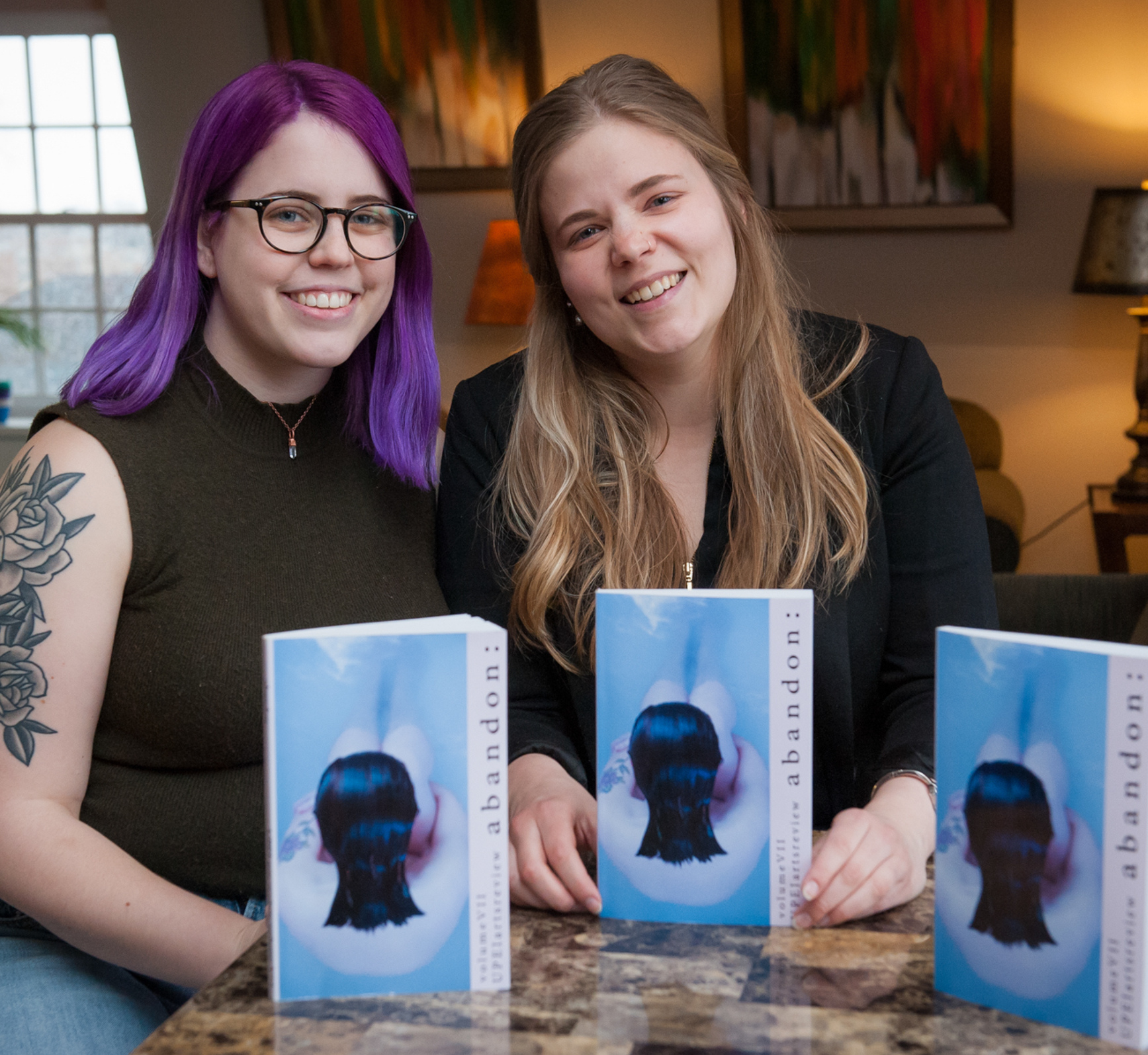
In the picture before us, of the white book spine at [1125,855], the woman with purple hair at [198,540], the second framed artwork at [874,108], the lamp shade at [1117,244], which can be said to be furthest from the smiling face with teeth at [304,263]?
the second framed artwork at [874,108]

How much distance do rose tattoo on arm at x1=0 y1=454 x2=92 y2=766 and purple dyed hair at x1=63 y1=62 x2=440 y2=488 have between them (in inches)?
6.8

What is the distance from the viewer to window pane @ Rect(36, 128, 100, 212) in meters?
5.53

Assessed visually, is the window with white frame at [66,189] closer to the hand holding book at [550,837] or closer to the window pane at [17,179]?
the window pane at [17,179]

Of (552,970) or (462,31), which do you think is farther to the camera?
(462,31)

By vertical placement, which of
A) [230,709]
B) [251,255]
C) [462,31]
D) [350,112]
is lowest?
[230,709]

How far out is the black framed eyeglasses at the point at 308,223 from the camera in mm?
1276

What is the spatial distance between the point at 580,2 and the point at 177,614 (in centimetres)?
447

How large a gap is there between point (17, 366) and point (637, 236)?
17.1 feet

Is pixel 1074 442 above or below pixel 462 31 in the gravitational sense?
below

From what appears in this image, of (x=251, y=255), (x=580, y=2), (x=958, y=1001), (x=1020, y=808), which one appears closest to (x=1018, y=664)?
(x=1020, y=808)


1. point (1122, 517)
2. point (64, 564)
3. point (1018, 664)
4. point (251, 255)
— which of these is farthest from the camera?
point (1122, 517)

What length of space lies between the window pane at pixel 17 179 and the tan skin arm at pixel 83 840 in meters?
5.03

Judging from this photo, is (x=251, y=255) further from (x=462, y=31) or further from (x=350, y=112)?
(x=462, y=31)

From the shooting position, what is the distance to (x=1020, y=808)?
74 cm
